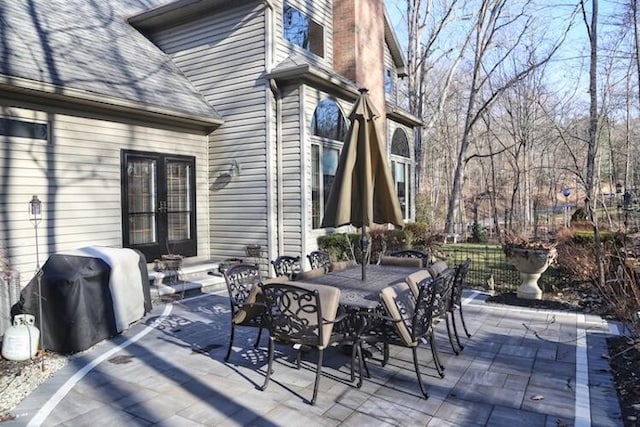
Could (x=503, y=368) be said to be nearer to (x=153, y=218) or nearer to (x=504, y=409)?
(x=504, y=409)

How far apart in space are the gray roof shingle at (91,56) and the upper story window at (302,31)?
238 centimetres

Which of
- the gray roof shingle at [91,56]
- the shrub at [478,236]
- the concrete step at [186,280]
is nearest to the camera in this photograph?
the gray roof shingle at [91,56]

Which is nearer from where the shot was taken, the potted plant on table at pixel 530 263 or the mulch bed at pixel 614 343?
the mulch bed at pixel 614 343

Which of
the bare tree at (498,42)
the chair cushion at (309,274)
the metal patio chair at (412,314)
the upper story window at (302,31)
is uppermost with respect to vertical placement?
the bare tree at (498,42)

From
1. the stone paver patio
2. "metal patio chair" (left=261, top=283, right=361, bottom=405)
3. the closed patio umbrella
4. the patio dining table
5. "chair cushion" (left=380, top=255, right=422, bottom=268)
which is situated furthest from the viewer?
"chair cushion" (left=380, top=255, right=422, bottom=268)

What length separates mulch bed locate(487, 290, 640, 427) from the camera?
325cm

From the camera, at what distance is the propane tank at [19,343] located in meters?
4.09

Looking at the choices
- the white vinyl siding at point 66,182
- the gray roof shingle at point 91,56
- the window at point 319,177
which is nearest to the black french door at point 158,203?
the white vinyl siding at point 66,182

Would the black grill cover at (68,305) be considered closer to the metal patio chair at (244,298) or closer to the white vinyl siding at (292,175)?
the metal patio chair at (244,298)

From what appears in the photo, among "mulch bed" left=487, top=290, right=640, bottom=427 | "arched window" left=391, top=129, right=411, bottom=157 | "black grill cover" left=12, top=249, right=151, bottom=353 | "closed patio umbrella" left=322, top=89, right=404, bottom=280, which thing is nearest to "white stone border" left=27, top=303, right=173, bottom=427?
"black grill cover" left=12, top=249, right=151, bottom=353

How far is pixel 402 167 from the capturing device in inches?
533

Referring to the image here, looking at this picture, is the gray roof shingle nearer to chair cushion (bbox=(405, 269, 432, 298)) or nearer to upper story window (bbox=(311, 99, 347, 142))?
upper story window (bbox=(311, 99, 347, 142))

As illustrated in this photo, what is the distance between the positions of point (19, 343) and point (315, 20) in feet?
28.8

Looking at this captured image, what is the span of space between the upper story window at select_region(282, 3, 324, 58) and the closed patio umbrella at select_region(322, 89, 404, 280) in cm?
566
